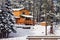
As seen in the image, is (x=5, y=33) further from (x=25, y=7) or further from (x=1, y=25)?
(x=25, y=7)

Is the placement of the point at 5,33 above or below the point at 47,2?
below

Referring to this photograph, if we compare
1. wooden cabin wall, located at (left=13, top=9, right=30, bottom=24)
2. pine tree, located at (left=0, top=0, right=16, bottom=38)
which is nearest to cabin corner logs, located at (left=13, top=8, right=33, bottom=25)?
wooden cabin wall, located at (left=13, top=9, right=30, bottom=24)

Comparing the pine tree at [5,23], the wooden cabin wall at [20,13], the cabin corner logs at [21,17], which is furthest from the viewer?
the wooden cabin wall at [20,13]

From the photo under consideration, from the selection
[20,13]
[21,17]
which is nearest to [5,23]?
[21,17]

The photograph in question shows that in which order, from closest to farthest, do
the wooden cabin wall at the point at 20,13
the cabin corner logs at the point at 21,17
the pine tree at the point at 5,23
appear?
the pine tree at the point at 5,23 → the cabin corner logs at the point at 21,17 → the wooden cabin wall at the point at 20,13

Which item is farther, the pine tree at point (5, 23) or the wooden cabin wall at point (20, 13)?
the wooden cabin wall at point (20, 13)

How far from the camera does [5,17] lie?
13492mm

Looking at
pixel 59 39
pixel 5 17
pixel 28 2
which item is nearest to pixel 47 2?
pixel 5 17

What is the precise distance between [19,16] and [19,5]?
215 centimetres

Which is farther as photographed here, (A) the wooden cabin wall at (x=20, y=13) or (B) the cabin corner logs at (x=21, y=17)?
(A) the wooden cabin wall at (x=20, y=13)

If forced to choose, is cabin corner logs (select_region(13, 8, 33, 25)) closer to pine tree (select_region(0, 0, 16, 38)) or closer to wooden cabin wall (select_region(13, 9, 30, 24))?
wooden cabin wall (select_region(13, 9, 30, 24))

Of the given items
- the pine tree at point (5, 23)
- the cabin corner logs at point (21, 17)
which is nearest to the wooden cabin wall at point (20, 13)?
the cabin corner logs at point (21, 17)

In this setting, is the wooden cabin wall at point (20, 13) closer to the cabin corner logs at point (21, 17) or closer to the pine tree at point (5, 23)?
the cabin corner logs at point (21, 17)

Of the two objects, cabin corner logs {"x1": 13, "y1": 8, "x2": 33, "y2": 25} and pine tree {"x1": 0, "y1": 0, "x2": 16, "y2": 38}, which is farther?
cabin corner logs {"x1": 13, "y1": 8, "x2": 33, "y2": 25}
